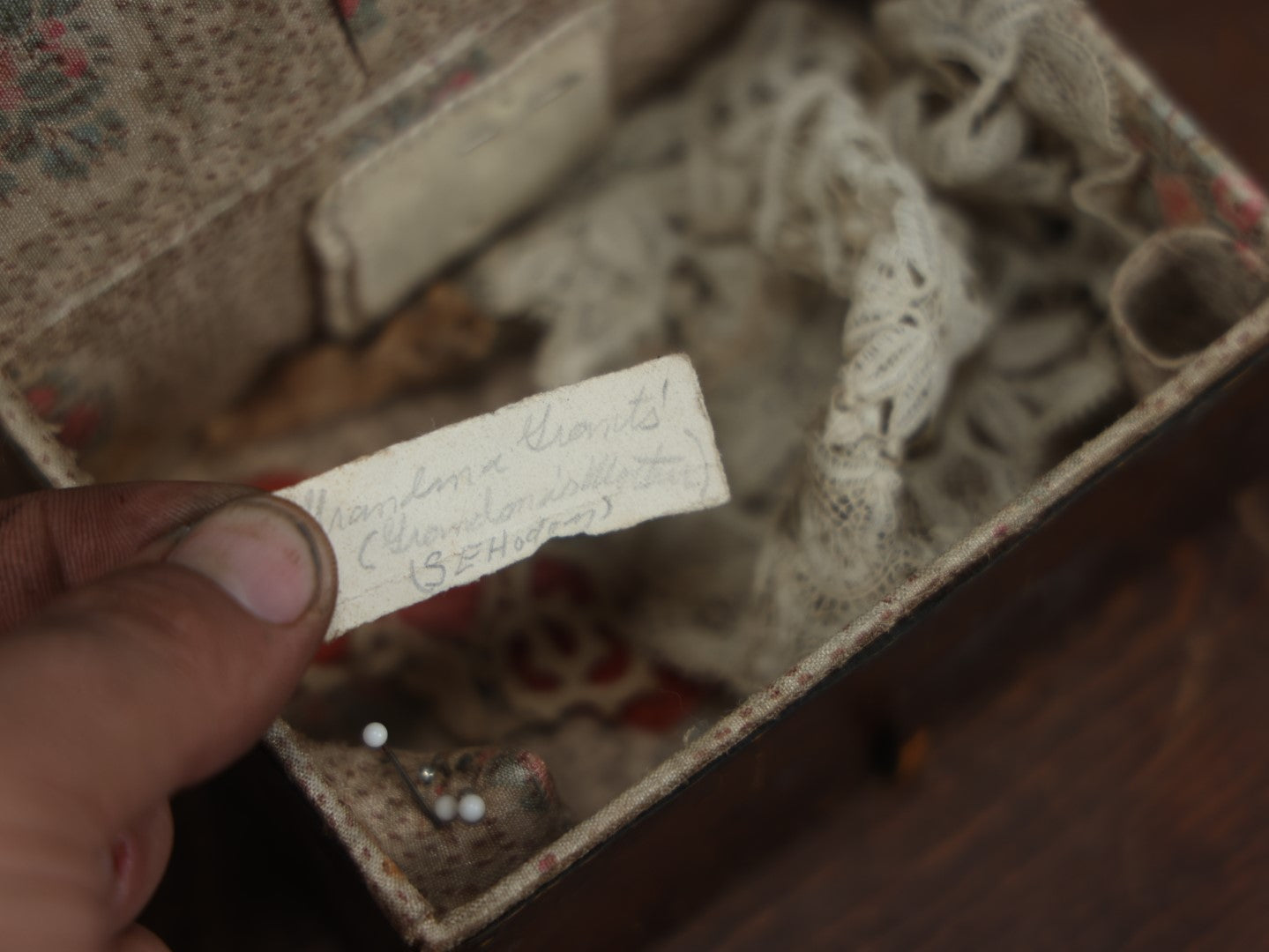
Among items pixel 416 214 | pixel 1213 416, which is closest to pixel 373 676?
pixel 416 214

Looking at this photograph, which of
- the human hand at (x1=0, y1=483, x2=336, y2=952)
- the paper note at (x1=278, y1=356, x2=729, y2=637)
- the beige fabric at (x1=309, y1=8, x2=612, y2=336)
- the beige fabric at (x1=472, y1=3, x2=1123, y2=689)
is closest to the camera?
the human hand at (x1=0, y1=483, x2=336, y2=952)

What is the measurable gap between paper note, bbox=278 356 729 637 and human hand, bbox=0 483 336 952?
1.7 inches

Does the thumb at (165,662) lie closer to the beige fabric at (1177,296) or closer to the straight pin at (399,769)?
the straight pin at (399,769)

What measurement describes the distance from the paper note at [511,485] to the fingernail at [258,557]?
0.15 ft

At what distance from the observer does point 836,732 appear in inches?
19.6

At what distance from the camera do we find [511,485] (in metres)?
0.43

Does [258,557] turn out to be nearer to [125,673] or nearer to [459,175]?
[125,673]

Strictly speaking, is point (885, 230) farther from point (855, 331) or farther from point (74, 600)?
point (74, 600)

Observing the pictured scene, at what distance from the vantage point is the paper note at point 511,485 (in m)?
0.41

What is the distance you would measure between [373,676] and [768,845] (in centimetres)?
23

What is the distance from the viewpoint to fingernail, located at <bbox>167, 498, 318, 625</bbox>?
346 mm

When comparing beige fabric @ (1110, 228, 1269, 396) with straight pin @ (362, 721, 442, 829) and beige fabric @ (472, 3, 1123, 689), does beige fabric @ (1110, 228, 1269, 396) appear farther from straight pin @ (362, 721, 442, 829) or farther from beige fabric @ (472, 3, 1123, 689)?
straight pin @ (362, 721, 442, 829)

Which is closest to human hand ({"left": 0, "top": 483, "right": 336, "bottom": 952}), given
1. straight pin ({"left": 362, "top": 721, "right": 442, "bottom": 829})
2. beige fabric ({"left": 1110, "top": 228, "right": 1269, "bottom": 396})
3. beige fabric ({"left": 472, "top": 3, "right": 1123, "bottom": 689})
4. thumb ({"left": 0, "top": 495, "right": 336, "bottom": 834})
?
thumb ({"left": 0, "top": 495, "right": 336, "bottom": 834})

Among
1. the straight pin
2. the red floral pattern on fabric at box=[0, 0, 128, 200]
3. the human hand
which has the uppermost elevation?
the red floral pattern on fabric at box=[0, 0, 128, 200]
